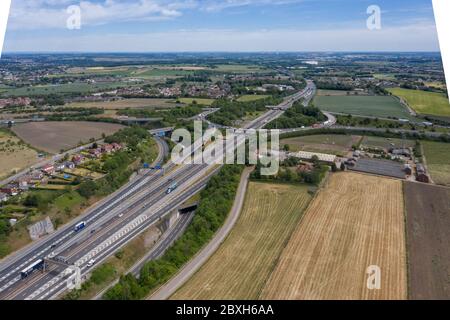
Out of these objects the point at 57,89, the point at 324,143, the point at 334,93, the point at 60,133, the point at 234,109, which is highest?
the point at 57,89

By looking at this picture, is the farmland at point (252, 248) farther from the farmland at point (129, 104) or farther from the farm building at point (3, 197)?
the farmland at point (129, 104)

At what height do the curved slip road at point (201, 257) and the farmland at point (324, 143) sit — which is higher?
the farmland at point (324, 143)

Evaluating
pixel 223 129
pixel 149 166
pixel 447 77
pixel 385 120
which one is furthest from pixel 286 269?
pixel 385 120

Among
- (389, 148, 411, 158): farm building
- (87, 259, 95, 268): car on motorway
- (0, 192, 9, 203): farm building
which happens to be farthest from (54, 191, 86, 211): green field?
(389, 148, 411, 158): farm building

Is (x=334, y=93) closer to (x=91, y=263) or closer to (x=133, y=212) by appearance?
(x=133, y=212)

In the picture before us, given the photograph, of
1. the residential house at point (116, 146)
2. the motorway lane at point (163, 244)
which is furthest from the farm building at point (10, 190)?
the motorway lane at point (163, 244)

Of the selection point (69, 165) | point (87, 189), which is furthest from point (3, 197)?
point (69, 165)

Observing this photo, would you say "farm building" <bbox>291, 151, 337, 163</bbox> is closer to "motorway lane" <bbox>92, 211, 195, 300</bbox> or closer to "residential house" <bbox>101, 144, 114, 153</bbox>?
"motorway lane" <bbox>92, 211, 195, 300</bbox>
